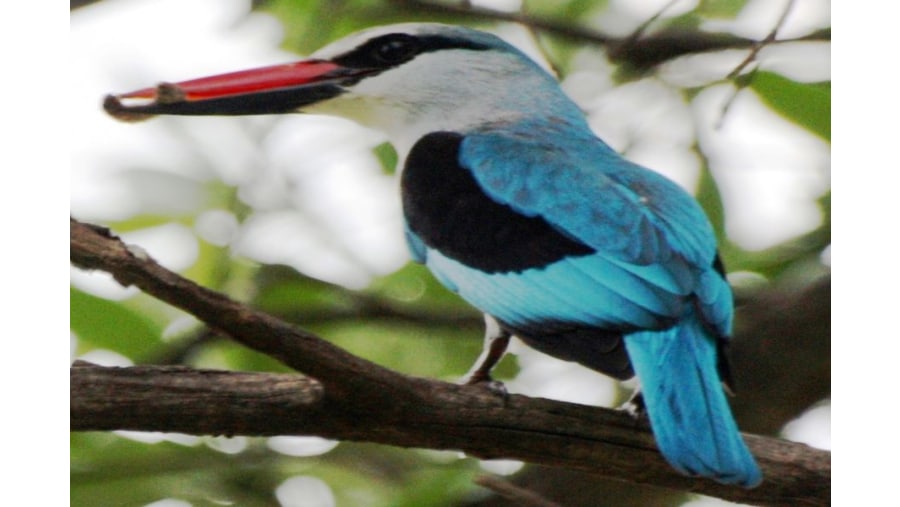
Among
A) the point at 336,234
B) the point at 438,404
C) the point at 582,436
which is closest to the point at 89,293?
the point at 336,234

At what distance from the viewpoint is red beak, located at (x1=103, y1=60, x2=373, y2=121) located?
2031mm

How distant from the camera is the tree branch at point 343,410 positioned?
1484 millimetres

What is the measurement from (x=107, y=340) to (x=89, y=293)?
92mm

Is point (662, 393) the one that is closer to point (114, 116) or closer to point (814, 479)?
point (814, 479)

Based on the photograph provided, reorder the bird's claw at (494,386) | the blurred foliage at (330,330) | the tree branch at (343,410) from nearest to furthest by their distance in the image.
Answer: the tree branch at (343,410), the bird's claw at (494,386), the blurred foliage at (330,330)

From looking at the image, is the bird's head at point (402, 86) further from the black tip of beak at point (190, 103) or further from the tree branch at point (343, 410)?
the tree branch at point (343, 410)

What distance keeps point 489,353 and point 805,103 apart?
0.74m

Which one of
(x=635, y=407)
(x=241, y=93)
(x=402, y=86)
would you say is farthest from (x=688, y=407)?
(x=241, y=93)

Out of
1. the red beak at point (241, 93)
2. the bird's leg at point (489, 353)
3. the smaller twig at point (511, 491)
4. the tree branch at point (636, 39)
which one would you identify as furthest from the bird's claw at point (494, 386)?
the tree branch at point (636, 39)

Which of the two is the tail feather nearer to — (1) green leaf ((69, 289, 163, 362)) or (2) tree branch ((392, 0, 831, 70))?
(2) tree branch ((392, 0, 831, 70))

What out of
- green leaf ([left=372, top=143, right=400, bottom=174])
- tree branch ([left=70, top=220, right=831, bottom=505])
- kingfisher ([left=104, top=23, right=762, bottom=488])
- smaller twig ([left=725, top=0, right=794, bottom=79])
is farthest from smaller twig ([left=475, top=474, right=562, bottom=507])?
smaller twig ([left=725, top=0, right=794, bottom=79])

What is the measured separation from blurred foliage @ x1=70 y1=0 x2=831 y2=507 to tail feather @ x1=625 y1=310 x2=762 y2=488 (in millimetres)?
388

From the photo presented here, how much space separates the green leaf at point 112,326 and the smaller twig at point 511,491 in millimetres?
667

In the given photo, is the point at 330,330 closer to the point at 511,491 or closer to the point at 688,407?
the point at 511,491
